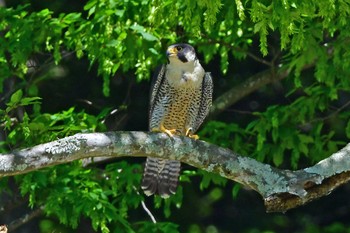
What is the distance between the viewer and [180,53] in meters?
9.54

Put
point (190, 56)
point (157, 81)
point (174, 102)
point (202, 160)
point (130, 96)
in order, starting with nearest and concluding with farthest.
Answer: point (202, 160), point (190, 56), point (157, 81), point (174, 102), point (130, 96)

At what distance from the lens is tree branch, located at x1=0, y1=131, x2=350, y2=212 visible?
6910mm

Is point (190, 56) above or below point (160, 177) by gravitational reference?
above

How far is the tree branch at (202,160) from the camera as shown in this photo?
272 inches

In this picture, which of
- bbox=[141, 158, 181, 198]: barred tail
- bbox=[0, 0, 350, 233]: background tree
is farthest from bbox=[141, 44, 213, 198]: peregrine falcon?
bbox=[0, 0, 350, 233]: background tree

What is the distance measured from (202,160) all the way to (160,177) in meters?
2.75

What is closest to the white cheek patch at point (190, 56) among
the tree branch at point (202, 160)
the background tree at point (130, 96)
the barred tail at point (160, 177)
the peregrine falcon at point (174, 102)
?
the peregrine falcon at point (174, 102)

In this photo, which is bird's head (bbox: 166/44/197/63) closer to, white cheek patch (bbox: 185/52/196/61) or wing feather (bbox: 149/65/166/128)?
white cheek patch (bbox: 185/52/196/61)

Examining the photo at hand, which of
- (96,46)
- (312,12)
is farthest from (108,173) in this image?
(312,12)

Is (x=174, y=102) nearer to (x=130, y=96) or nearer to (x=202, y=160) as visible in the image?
(x=130, y=96)

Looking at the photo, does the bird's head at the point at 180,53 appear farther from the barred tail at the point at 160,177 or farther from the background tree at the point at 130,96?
the barred tail at the point at 160,177

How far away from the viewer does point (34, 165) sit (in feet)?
22.6

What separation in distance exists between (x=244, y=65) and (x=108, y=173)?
2.59 metres

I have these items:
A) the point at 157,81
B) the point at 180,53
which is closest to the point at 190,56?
the point at 180,53
